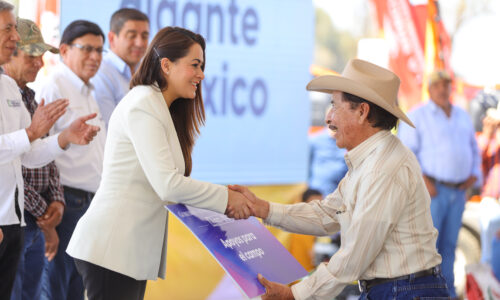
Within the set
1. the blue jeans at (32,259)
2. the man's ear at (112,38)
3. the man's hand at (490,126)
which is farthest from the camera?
the man's hand at (490,126)

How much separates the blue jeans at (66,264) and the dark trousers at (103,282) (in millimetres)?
1351

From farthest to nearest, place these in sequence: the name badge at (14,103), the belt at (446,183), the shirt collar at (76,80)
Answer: the belt at (446,183) < the shirt collar at (76,80) < the name badge at (14,103)

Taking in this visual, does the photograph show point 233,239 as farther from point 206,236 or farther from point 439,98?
point 439,98

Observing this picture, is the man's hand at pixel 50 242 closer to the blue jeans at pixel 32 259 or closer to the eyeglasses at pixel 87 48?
the blue jeans at pixel 32 259

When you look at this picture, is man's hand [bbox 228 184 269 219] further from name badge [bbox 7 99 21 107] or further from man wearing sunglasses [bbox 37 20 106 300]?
man wearing sunglasses [bbox 37 20 106 300]

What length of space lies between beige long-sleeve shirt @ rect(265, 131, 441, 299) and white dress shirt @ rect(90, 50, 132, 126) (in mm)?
2125

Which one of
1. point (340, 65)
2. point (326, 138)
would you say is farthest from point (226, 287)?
point (340, 65)

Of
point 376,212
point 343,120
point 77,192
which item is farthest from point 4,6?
point 376,212

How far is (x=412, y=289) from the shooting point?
2113 mm

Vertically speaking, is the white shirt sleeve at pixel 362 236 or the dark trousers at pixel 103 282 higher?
the white shirt sleeve at pixel 362 236

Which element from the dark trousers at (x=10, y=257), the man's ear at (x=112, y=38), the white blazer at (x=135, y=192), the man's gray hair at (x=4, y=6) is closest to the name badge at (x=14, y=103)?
the man's gray hair at (x=4, y=6)

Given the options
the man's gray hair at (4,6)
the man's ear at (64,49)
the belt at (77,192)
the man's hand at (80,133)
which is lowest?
the belt at (77,192)

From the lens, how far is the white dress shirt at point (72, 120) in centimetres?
354

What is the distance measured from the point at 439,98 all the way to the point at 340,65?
3.18ft
